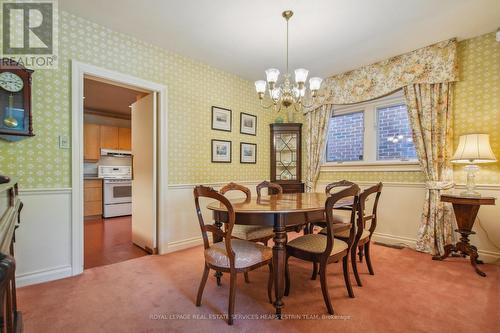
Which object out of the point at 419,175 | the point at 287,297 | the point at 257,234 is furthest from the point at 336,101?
the point at 287,297

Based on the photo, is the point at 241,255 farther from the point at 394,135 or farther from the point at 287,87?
the point at 394,135

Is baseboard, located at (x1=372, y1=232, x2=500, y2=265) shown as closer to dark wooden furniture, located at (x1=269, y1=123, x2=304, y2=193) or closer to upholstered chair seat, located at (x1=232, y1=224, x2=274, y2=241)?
dark wooden furniture, located at (x1=269, y1=123, x2=304, y2=193)

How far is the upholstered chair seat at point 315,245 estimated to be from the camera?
1.87 metres

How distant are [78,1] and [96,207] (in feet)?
13.7

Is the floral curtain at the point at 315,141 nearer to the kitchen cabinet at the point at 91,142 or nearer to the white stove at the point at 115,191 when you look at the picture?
the white stove at the point at 115,191

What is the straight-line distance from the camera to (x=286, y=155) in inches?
177

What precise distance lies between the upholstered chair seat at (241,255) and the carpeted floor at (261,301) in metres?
0.37

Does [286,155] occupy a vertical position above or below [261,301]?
above

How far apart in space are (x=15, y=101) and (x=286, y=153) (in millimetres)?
3545

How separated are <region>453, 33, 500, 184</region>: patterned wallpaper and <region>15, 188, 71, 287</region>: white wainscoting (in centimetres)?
427

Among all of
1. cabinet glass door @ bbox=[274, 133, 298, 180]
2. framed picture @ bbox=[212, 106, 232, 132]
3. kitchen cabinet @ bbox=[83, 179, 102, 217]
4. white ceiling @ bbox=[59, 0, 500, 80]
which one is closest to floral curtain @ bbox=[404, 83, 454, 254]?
white ceiling @ bbox=[59, 0, 500, 80]

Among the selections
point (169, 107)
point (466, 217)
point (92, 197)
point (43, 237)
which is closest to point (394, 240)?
point (466, 217)

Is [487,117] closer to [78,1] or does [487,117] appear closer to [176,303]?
[176,303]

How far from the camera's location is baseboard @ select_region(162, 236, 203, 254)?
10.3 ft
